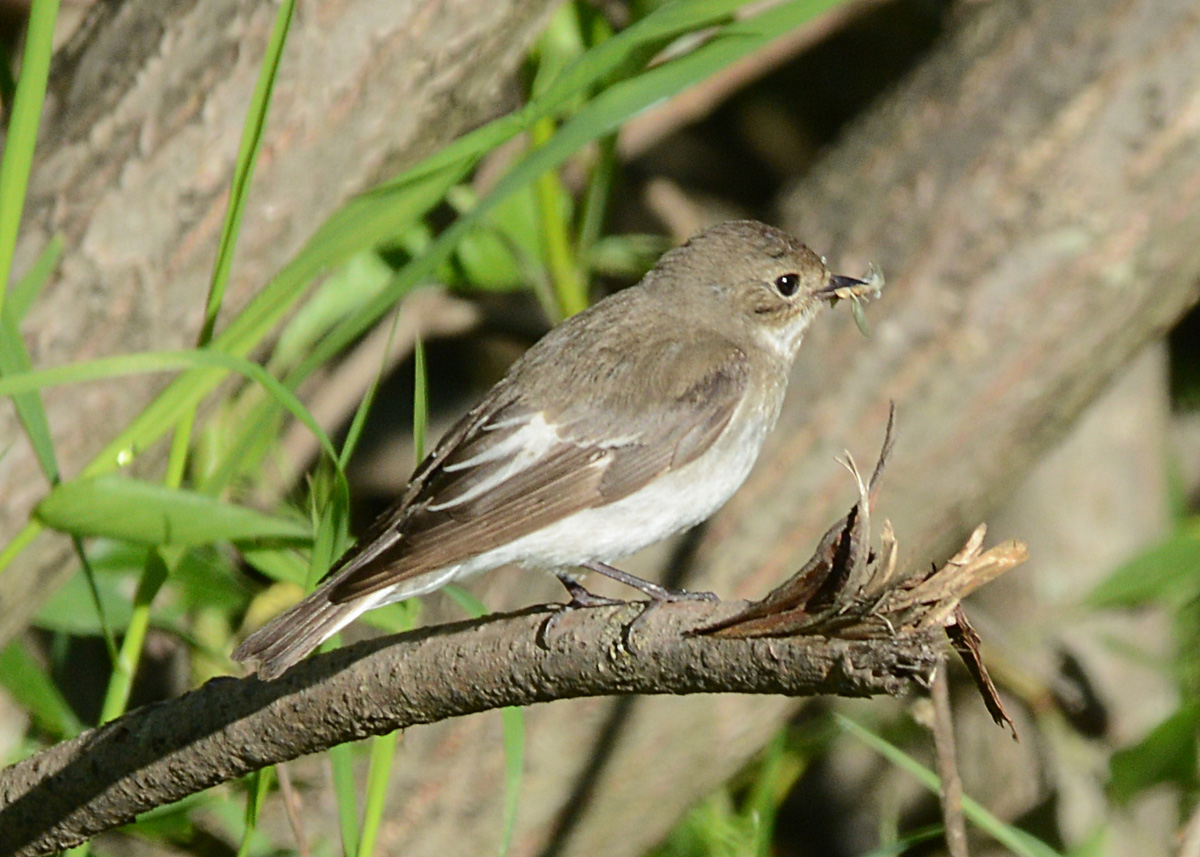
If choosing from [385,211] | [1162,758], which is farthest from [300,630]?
[1162,758]

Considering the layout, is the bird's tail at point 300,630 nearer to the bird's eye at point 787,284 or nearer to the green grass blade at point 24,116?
the green grass blade at point 24,116

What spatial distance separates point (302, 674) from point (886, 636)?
1055 mm

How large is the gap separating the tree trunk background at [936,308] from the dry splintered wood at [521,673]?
1.48m

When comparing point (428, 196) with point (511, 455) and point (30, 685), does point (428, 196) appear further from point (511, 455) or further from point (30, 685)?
point (30, 685)

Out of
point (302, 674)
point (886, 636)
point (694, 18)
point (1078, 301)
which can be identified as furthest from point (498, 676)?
point (1078, 301)

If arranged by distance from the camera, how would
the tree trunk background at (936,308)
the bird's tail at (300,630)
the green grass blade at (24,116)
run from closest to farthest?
the green grass blade at (24,116)
the bird's tail at (300,630)
the tree trunk background at (936,308)

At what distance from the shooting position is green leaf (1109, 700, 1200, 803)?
12.4 ft

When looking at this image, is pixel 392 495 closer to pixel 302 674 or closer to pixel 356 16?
pixel 356 16

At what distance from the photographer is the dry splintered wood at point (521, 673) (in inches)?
73.6

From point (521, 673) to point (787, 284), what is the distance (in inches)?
72.0

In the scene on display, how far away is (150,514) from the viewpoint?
2.40 meters

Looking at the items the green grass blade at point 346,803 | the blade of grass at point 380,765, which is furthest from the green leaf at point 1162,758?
the green grass blade at point 346,803

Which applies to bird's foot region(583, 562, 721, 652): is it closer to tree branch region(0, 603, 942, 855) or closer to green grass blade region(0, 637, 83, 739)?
tree branch region(0, 603, 942, 855)

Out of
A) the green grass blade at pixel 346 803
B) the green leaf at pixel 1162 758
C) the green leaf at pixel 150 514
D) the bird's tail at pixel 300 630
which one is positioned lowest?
the green leaf at pixel 1162 758
